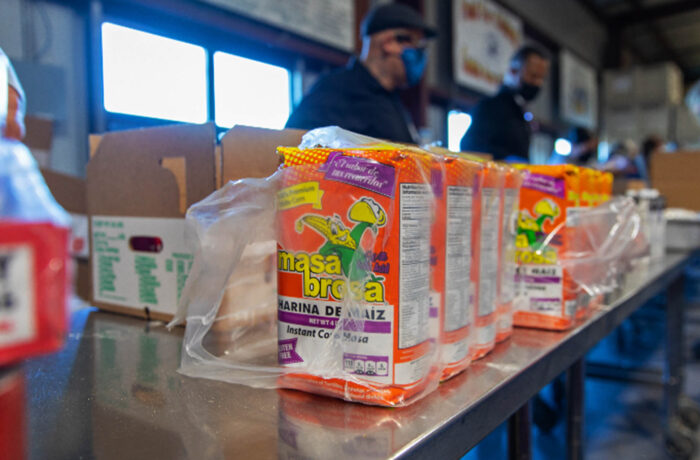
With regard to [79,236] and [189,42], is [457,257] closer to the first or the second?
[79,236]

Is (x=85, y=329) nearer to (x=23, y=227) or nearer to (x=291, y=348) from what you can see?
(x=291, y=348)

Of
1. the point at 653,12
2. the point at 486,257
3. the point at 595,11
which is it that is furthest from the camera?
the point at 595,11

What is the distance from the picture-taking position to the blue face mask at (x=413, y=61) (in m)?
2.04

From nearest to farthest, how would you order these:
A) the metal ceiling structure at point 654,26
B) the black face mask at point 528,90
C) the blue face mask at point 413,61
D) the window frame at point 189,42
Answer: the blue face mask at point 413,61
the window frame at point 189,42
the black face mask at point 528,90
the metal ceiling structure at point 654,26

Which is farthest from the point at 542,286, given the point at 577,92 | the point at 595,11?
the point at 595,11

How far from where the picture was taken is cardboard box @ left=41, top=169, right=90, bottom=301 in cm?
120

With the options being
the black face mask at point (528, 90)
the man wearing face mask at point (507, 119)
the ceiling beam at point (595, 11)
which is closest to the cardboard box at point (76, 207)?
the man wearing face mask at point (507, 119)

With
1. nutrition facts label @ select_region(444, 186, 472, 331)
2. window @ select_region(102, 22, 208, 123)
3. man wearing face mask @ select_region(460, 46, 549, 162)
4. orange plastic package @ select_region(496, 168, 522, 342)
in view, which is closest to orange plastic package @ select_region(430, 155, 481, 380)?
nutrition facts label @ select_region(444, 186, 472, 331)

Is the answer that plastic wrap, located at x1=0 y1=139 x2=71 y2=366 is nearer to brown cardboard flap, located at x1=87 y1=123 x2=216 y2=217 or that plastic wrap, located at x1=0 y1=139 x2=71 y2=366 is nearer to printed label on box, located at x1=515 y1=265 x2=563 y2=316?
brown cardboard flap, located at x1=87 y1=123 x2=216 y2=217

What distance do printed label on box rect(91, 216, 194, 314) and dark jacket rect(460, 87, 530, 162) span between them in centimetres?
184

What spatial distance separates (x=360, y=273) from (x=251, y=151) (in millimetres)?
346

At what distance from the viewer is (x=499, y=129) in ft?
7.85

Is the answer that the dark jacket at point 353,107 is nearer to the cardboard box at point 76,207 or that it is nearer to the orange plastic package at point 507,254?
the cardboard box at point 76,207

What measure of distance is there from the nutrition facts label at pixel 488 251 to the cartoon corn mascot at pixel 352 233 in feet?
0.72
